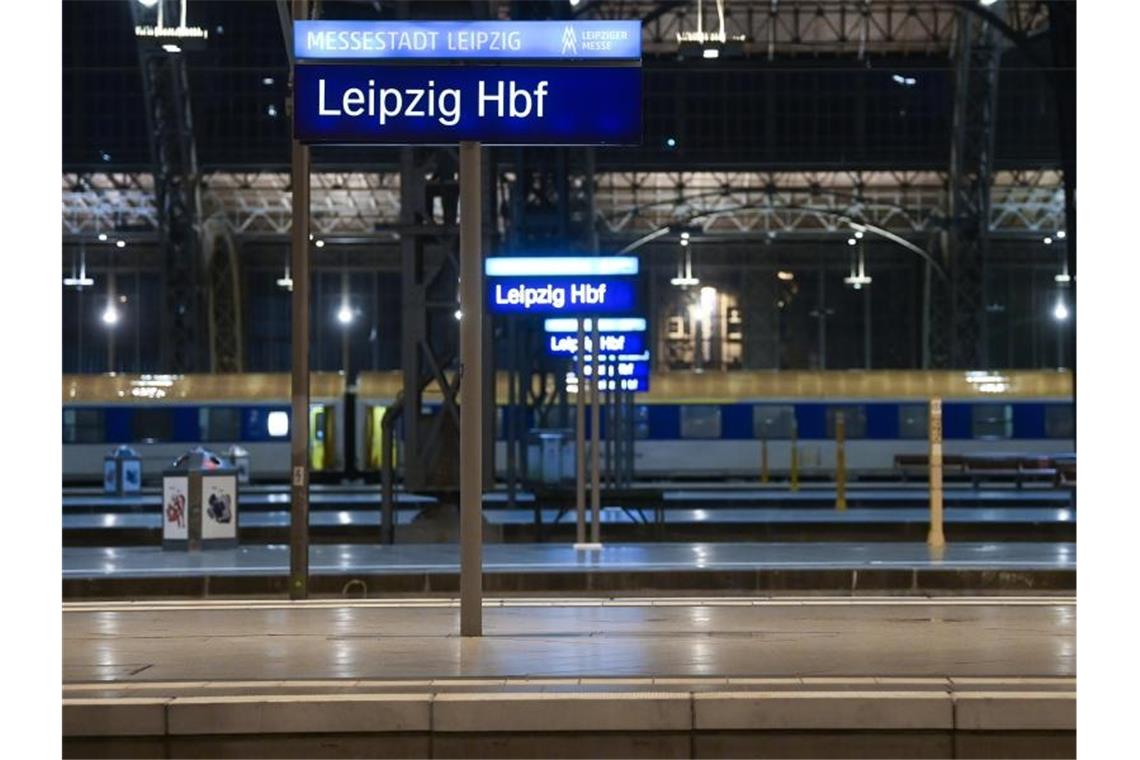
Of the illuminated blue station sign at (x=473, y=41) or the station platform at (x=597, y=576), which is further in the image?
the station platform at (x=597, y=576)

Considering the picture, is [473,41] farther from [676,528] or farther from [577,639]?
[676,528]

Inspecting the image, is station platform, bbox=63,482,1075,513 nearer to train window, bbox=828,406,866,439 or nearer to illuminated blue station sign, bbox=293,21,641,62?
train window, bbox=828,406,866,439

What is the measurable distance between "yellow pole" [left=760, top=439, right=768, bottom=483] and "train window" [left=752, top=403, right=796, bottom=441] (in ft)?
0.97

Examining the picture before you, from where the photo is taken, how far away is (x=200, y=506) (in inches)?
813

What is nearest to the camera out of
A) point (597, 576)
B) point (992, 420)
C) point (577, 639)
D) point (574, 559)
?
point (577, 639)

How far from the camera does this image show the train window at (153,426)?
49344 mm

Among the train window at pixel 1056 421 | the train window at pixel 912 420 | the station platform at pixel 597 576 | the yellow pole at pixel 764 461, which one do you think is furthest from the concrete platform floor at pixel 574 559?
the train window at pixel 1056 421

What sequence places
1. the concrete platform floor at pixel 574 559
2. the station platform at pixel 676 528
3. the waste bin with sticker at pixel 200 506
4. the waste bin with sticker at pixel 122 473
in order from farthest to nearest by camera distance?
the waste bin with sticker at pixel 122 473 → the station platform at pixel 676 528 → the waste bin with sticker at pixel 200 506 → the concrete platform floor at pixel 574 559

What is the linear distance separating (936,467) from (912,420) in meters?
29.5

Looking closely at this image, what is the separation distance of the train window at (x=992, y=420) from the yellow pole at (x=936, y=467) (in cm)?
2881

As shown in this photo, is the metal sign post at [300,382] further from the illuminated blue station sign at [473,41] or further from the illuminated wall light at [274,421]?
the illuminated wall light at [274,421]

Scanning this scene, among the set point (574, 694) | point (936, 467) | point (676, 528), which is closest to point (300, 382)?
point (574, 694)

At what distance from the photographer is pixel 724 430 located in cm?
4978

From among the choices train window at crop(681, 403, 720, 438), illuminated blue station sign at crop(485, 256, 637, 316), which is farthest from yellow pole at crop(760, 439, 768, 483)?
illuminated blue station sign at crop(485, 256, 637, 316)
